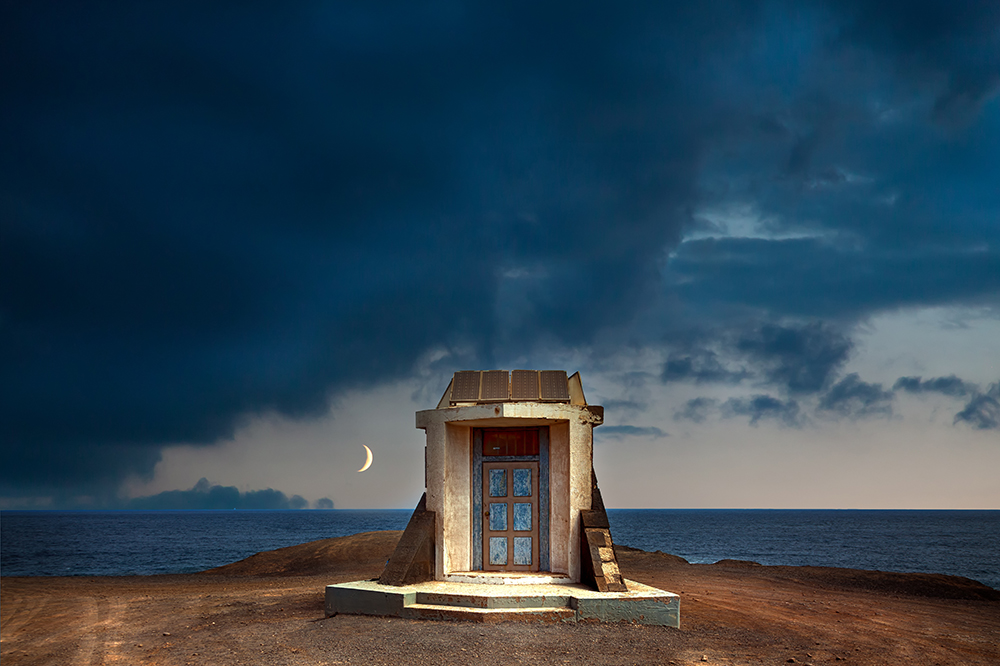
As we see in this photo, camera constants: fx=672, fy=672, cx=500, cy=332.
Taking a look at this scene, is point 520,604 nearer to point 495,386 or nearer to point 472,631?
point 472,631

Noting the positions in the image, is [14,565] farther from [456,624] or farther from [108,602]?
[456,624]

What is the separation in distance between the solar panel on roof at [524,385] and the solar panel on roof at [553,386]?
137 millimetres

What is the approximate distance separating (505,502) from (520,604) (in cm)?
269

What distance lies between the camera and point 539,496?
13156mm

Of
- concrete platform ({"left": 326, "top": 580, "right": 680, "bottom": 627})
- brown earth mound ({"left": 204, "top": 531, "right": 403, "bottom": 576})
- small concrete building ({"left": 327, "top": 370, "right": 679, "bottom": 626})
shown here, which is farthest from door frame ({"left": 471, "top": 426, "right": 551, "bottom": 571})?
brown earth mound ({"left": 204, "top": 531, "right": 403, "bottom": 576})

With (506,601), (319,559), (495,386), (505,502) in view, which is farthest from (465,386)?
(319,559)

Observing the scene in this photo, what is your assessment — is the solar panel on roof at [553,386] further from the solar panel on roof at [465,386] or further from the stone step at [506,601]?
the stone step at [506,601]

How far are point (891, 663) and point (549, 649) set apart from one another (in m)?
4.98

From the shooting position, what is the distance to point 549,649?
30.0 feet

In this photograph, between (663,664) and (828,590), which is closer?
(663,664)

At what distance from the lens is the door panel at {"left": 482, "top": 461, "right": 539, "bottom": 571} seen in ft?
42.7

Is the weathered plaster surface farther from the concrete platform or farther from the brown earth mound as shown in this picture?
the brown earth mound

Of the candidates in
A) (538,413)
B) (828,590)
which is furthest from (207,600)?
(828,590)

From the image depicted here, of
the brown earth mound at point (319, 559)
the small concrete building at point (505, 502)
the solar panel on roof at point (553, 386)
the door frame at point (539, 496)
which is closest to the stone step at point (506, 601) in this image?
the small concrete building at point (505, 502)
